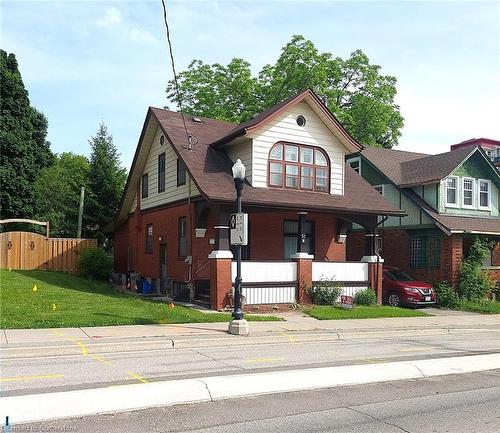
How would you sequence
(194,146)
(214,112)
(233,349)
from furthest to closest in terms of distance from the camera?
(214,112)
(194,146)
(233,349)

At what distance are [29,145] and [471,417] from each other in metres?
36.7

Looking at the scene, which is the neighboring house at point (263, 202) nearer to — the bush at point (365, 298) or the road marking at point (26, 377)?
the bush at point (365, 298)

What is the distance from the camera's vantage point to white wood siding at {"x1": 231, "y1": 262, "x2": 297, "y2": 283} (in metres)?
19.1

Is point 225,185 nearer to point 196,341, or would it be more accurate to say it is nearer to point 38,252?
point 196,341

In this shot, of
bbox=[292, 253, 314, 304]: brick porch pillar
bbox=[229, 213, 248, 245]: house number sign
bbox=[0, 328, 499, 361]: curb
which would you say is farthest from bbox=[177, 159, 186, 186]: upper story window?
bbox=[0, 328, 499, 361]: curb

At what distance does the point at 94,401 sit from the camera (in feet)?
22.9

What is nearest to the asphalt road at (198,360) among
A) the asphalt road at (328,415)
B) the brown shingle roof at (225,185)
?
the asphalt road at (328,415)

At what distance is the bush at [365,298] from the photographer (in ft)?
69.2

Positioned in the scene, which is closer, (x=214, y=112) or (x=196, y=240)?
(x=196, y=240)

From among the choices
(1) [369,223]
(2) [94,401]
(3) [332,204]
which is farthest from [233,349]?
(1) [369,223]

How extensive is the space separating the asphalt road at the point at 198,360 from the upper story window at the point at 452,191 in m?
12.2

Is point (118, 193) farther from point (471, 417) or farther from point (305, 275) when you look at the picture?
point (471, 417)

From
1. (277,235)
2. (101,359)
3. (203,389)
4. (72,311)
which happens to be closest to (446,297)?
(277,235)

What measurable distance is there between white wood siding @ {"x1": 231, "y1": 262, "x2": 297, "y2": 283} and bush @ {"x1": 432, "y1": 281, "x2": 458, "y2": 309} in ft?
23.9
